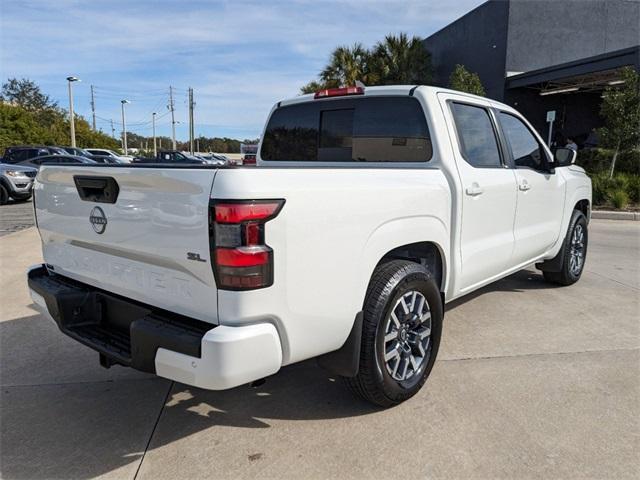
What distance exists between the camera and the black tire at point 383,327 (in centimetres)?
264

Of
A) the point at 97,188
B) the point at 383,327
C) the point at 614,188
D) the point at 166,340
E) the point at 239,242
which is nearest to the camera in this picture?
the point at 239,242

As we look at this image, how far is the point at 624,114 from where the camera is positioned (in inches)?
523

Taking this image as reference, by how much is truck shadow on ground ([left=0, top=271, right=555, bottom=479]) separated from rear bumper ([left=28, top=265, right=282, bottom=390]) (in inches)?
16.8

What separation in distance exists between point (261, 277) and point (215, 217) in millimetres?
312

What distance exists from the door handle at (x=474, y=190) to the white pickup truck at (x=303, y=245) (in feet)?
0.08

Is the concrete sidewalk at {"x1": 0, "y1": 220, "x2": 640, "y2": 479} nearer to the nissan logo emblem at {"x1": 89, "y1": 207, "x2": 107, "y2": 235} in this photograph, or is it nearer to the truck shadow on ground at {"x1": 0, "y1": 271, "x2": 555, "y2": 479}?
the truck shadow on ground at {"x1": 0, "y1": 271, "x2": 555, "y2": 479}

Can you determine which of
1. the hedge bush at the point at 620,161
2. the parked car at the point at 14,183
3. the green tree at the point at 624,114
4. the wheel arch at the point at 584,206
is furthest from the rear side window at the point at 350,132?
the hedge bush at the point at 620,161

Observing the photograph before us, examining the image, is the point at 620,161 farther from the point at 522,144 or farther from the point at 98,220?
the point at 98,220

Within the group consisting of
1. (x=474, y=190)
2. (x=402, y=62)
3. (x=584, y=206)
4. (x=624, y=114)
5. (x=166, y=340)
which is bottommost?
(x=166, y=340)

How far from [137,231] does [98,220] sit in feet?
1.14

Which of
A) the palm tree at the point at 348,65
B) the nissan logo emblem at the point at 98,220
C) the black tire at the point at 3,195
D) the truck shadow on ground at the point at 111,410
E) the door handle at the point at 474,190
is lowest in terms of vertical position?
the truck shadow on ground at the point at 111,410

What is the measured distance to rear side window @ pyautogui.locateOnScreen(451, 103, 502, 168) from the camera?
358cm

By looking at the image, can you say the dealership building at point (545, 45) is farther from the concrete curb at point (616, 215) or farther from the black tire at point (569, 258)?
the black tire at point (569, 258)

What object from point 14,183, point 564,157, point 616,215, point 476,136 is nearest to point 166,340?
point 476,136
